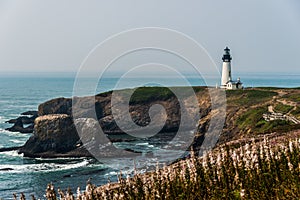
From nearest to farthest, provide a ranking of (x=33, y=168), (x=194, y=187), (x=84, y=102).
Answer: (x=194, y=187)
(x=33, y=168)
(x=84, y=102)

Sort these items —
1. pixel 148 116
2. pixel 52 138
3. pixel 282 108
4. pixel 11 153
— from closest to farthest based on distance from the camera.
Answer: pixel 11 153 < pixel 52 138 < pixel 282 108 < pixel 148 116

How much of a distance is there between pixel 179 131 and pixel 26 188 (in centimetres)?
5715

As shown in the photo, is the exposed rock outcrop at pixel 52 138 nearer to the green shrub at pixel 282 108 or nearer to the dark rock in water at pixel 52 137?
the dark rock in water at pixel 52 137

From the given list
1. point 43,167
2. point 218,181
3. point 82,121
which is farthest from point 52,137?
point 218,181

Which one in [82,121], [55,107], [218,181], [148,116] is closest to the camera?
[218,181]

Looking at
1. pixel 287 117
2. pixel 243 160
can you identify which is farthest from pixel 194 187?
pixel 287 117

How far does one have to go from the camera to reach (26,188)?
175 feet

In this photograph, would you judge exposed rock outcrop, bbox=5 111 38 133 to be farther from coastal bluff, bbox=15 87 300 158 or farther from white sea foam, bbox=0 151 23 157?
white sea foam, bbox=0 151 23 157

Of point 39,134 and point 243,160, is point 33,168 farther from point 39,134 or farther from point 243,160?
point 243,160

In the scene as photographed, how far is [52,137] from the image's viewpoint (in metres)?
79.6

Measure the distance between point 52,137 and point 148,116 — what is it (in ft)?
121

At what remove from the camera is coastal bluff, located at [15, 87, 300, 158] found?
Result: 76.9m

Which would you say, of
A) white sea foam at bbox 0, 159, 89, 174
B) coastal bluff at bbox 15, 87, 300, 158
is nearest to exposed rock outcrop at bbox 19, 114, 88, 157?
coastal bluff at bbox 15, 87, 300, 158

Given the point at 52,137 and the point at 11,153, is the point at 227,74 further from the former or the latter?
the point at 11,153
